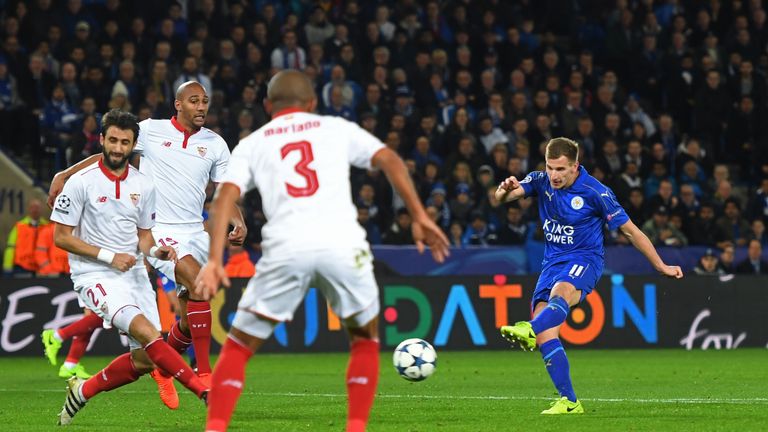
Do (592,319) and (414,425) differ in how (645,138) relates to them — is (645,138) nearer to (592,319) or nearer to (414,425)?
(592,319)

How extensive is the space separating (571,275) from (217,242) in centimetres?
406

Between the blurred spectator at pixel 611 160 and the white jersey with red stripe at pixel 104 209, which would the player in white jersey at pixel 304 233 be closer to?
the white jersey with red stripe at pixel 104 209

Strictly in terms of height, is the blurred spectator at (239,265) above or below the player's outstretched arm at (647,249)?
below

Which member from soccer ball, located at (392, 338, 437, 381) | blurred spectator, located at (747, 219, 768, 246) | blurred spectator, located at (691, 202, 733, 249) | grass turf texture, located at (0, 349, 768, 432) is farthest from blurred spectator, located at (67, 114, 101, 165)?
soccer ball, located at (392, 338, 437, 381)

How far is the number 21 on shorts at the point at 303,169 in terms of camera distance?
273 inches

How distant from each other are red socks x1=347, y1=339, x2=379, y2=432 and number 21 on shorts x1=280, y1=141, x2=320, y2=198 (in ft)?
2.84

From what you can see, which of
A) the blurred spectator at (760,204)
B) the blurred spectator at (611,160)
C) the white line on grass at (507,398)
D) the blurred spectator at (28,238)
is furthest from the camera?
the blurred spectator at (760,204)

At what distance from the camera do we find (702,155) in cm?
2314

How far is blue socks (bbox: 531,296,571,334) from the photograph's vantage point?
9.77m

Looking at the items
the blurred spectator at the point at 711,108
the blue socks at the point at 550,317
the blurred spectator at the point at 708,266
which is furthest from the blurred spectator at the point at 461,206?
the blue socks at the point at 550,317

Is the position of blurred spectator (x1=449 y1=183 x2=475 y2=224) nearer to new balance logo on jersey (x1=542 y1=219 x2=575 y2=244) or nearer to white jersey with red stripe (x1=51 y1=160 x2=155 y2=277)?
new balance logo on jersey (x1=542 y1=219 x2=575 y2=244)

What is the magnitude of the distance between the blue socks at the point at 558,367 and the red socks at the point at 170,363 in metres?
2.53

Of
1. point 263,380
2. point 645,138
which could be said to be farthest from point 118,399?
point 645,138

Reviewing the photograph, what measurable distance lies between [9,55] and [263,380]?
29.6ft
